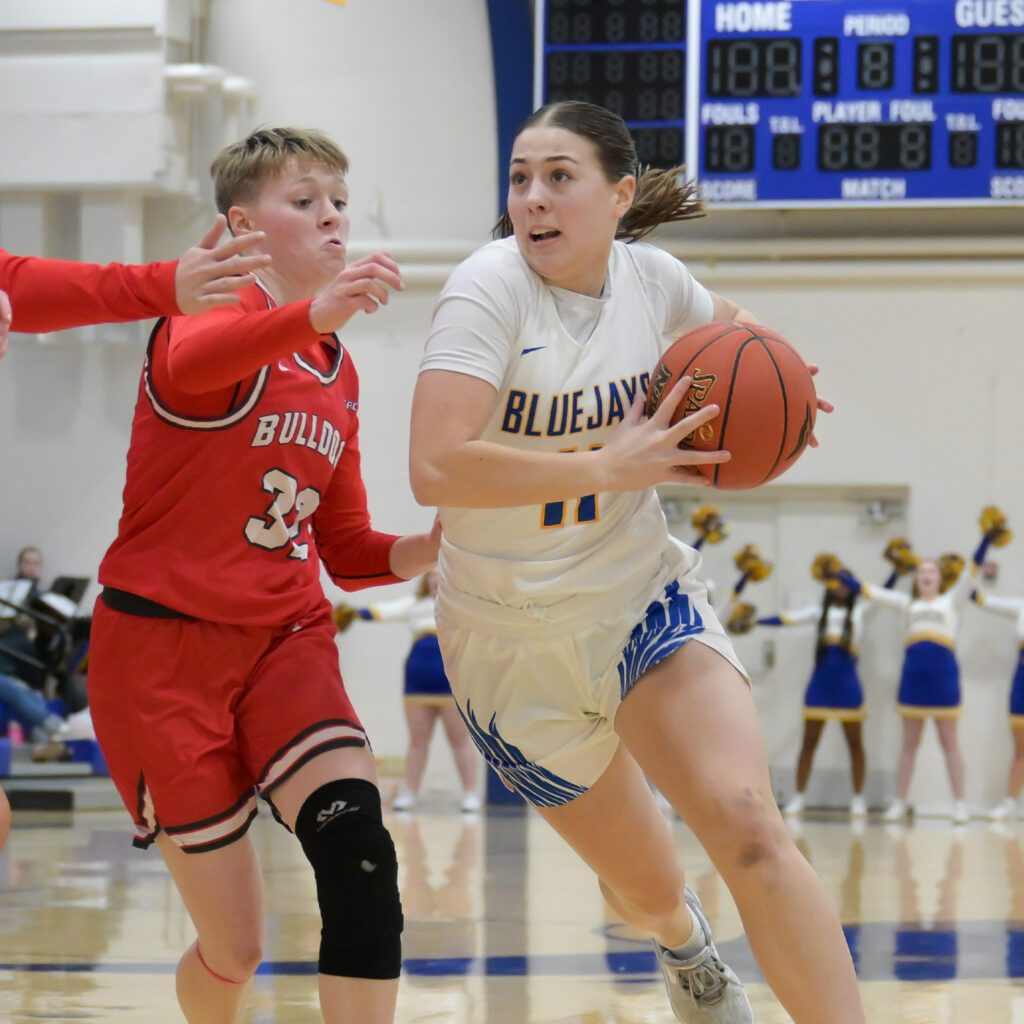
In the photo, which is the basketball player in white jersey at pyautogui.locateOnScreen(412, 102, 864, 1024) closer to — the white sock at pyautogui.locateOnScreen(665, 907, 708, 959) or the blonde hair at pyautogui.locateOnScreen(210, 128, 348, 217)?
the white sock at pyautogui.locateOnScreen(665, 907, 708, 959)

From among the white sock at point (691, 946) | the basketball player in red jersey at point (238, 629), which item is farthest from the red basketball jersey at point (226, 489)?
the white sock at point (691, 946)

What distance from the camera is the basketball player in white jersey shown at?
2832mm

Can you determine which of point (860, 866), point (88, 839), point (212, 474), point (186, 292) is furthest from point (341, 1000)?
point (88, 839)

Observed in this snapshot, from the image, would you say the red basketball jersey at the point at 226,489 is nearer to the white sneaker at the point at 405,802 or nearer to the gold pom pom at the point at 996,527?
the white sneaker at the point at 405,802

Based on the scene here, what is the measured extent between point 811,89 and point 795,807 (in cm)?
540

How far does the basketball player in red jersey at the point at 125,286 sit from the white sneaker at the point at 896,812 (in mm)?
9744

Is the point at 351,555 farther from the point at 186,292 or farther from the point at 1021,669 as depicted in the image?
Answer: the point at 1021,669

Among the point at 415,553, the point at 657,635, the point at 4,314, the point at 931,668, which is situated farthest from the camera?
the point at 931,668

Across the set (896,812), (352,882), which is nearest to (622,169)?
(352,882)

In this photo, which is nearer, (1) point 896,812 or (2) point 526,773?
(2) point 526,773

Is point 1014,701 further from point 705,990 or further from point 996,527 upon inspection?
point 705,990

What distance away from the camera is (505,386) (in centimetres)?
313

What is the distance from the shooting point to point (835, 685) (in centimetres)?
1173

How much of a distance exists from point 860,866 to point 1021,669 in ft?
12.6
